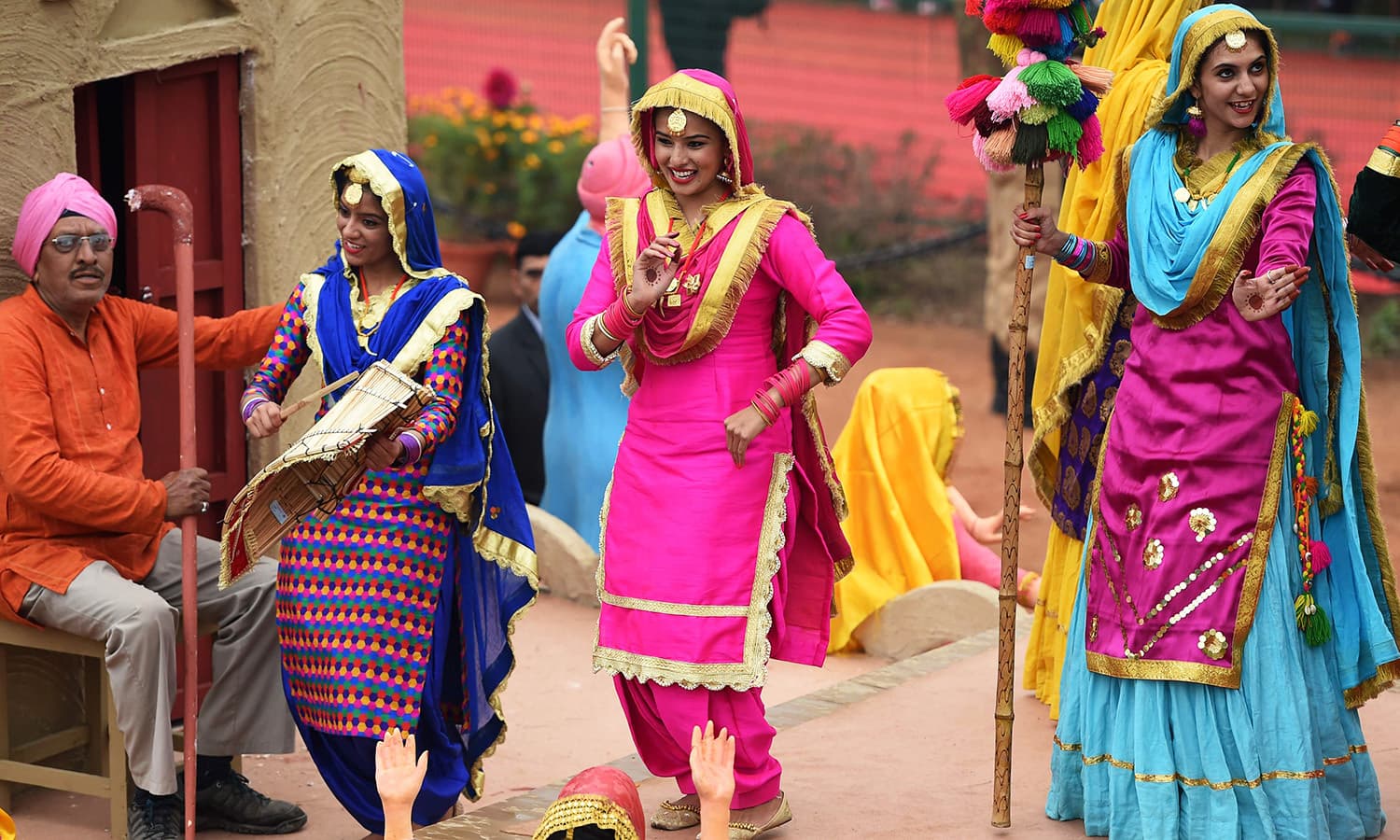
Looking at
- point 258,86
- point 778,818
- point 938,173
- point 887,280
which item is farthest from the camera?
point 938,173

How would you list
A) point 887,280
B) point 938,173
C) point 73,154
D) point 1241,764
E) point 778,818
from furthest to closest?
point 938,173
point 887,280
point 73,154
point 778,818
point 1241,764

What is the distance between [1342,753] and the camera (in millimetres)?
5062

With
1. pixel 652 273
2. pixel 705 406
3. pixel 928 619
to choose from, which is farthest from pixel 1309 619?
pixel 928 619

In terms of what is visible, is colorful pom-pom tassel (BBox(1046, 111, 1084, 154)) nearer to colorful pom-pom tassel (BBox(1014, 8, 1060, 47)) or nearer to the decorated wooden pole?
the decorated wooden pole

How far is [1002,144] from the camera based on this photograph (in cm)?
493

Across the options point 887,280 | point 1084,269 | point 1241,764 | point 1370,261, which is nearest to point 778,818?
point 1241,764

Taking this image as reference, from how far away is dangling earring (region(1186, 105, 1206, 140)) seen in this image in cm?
492

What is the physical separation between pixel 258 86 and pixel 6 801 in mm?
2496

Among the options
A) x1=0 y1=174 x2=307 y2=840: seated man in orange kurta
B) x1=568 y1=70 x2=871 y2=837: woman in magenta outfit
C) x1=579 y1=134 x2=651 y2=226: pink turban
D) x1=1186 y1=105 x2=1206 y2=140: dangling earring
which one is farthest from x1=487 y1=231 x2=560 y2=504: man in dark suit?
x1=1186 y1=105 x2=1206 y2=140: dangling earring

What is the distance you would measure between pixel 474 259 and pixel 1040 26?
11872mm

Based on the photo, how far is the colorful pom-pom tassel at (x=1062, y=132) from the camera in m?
4.88

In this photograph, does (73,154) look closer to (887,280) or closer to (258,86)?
(258,86)

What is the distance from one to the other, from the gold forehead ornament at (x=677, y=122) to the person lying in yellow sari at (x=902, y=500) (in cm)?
336

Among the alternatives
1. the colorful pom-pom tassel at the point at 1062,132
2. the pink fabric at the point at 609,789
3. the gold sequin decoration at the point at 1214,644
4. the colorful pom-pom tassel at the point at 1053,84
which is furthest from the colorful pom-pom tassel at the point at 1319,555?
the pink fabric at the point at 609,789
